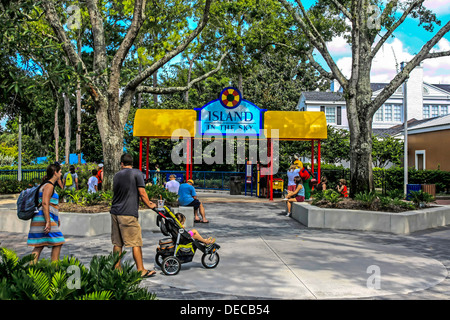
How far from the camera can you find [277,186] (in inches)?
903

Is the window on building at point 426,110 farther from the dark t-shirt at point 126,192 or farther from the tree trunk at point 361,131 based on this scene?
the dark t-shirt at point 126,192

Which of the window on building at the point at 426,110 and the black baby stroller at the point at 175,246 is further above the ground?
the window on building at the point at 426,110

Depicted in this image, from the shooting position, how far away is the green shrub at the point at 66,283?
3.22m

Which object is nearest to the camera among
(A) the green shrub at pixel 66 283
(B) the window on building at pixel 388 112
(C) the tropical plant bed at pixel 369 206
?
(A) the green shrub at pixel 66 283

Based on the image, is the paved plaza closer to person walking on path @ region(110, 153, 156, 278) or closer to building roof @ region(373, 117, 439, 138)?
person walking on path @ region(110, 153, 156, 278)

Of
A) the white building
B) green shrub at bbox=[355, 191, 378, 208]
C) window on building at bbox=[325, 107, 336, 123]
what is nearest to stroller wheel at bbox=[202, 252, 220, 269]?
green shrub at bbox=[355, 191, 378, 208]

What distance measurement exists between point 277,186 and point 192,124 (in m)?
5.62

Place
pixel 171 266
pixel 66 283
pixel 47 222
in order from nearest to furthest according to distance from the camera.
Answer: pixel 66 283 → pixel 47 222 → pixel 171 266

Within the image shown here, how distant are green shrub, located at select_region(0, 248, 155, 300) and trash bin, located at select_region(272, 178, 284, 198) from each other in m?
19.2

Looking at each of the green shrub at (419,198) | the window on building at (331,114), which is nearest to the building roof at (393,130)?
→ the window on building at (331,114)

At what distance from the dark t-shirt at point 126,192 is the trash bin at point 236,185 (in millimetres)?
19265

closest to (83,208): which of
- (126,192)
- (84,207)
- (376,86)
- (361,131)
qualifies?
(84,207)

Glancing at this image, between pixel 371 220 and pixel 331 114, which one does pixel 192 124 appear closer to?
pixel 371 220

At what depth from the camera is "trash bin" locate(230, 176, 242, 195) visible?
25.8 metres
